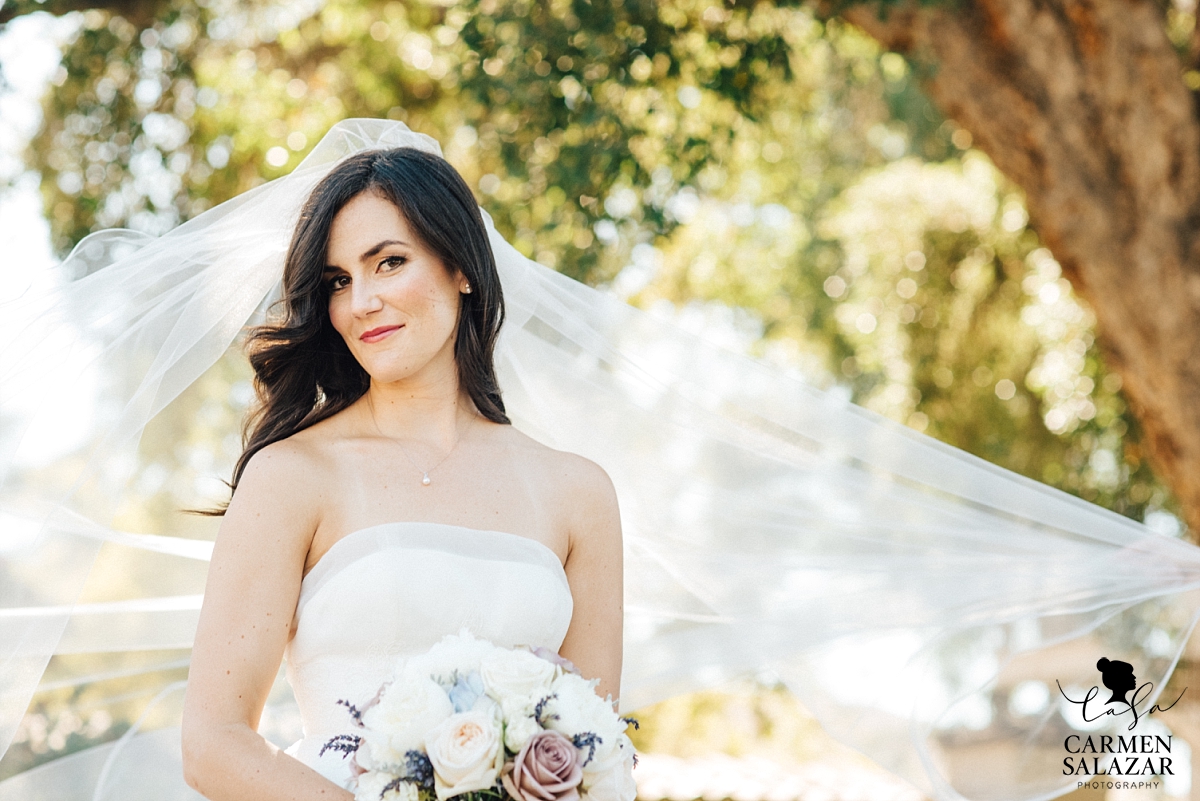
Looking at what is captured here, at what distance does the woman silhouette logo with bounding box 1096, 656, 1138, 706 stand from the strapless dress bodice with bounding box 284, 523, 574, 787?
5.47ft

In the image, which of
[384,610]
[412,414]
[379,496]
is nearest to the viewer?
[384,610]

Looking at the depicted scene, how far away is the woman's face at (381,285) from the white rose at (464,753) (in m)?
1.00

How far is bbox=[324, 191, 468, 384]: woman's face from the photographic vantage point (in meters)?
2.61

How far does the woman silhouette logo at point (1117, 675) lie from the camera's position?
3.21 m

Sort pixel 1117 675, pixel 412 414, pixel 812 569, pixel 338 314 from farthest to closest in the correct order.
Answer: pixel 812 569, pixel 1117 675, pixel 412 414, pixel 338 314

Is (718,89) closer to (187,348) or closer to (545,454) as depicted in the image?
(545,454)

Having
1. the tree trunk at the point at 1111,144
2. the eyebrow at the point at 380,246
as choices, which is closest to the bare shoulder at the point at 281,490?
the eyebrow at the point at 380,246

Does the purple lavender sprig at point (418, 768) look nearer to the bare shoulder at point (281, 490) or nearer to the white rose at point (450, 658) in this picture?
the white rose at point (450, 658)

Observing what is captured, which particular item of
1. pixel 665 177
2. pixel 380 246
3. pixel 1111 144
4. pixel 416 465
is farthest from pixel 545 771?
pixel 1111 144

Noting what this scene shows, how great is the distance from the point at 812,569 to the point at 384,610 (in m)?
1.39

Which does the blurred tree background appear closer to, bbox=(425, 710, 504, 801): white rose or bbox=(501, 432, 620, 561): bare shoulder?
bbox=(501, 432, 620, 561): bare shoulder

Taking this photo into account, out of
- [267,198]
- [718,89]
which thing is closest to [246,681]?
[267,198]

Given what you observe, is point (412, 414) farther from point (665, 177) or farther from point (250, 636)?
point (665, 177)

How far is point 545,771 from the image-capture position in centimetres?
185
